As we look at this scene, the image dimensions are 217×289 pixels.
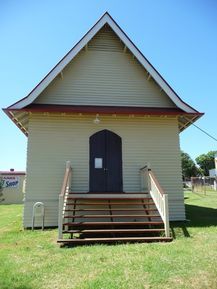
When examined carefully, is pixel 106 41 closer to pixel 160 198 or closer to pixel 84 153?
pixel 84 153

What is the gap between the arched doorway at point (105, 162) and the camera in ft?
35.5

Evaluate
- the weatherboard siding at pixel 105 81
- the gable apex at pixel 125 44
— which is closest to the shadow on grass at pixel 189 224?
the gable apex at pixel 125 44

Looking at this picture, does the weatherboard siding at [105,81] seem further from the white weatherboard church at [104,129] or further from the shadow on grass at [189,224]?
the shadow on grass at [189,224]

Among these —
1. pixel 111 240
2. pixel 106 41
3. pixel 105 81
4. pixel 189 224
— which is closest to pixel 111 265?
pixel 111 240

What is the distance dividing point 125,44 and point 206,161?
10268cm

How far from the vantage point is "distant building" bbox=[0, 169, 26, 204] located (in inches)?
1085

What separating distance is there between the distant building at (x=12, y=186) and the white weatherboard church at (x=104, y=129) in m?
17.3

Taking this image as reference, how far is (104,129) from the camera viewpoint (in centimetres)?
1120

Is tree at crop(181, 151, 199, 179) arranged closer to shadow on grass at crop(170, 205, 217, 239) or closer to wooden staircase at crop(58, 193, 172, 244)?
shadow on grass at crop(170, 205, 217, 239)

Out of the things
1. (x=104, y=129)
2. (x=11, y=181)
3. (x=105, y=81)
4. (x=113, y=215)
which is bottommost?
(x=113, y=215)

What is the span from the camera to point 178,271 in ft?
16.8

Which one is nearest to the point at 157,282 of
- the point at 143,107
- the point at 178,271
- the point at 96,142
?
the point at 178,271

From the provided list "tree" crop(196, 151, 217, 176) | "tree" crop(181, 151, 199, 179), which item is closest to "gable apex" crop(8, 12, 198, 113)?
"tree" crop(181, 151, 199, 179)

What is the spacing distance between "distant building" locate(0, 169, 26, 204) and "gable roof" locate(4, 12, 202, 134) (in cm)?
1742
